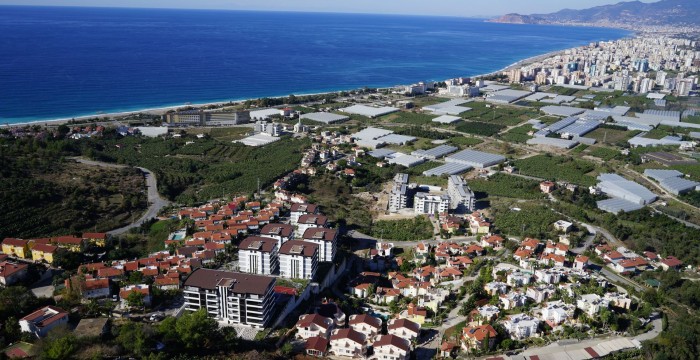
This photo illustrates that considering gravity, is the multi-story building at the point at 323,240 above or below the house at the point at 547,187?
above

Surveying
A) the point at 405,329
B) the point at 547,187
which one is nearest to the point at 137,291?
the point at 405,329

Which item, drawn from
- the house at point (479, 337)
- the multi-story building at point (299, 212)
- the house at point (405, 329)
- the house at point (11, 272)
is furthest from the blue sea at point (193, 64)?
the house at point (479, 337)

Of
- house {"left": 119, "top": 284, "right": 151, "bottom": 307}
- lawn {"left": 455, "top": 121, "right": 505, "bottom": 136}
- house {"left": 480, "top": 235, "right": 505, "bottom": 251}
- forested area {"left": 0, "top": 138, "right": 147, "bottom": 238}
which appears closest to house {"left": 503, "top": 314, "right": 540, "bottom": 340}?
house {"left": 480, "top": 235, "right": 505, "bottom": 251}

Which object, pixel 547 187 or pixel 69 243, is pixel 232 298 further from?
pixel 547 187

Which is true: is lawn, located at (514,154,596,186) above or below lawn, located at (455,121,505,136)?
below

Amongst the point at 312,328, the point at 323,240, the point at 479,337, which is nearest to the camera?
the point at 479,337

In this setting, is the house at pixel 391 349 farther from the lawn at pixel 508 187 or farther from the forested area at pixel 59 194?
the lawn at pixel 508 187

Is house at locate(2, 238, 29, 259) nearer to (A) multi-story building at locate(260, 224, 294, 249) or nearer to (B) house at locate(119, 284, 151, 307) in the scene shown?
(B) house at locate(119, 284, 151, 307)
